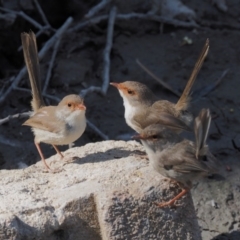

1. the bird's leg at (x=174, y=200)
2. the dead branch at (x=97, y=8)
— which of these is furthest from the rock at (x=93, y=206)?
the dead branch at (x=97, y=8)

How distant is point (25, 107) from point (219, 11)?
328 cm

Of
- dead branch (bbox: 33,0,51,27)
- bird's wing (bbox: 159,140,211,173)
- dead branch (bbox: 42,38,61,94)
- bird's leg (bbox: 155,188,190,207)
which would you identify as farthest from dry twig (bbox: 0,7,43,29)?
bird's leg (bbox: 155,188,190,207)

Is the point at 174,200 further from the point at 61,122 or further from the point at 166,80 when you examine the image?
the point at 166,80

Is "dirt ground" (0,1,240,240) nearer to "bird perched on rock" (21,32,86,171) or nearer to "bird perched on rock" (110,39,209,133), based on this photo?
"bird perched on rock" (110,39,209,133)

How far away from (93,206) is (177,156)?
2.73ft

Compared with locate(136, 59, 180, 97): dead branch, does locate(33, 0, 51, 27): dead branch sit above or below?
above

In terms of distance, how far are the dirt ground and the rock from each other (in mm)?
1442

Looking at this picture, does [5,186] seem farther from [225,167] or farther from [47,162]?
[225,167]

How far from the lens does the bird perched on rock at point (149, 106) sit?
6.76 m

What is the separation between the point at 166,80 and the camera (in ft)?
29.2

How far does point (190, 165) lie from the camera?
563 centimetres

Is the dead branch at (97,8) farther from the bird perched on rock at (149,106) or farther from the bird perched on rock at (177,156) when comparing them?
the bird perched on rock at (177,156)

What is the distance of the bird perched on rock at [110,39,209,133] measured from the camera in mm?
6758

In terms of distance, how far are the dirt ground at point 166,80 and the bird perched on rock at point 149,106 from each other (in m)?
0.94
